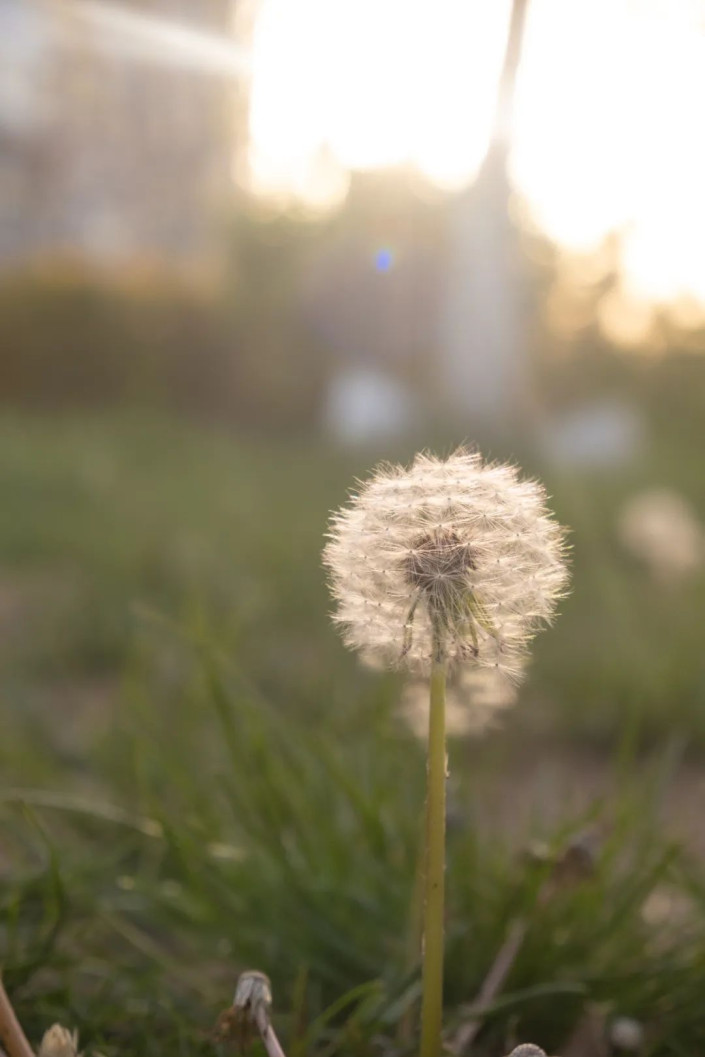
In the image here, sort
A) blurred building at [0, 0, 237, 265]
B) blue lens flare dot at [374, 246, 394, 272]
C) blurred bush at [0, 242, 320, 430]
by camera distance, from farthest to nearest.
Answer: blurred building at [0, 0, 237, 265], blue lens flare dot at [374, 246, 394, 272], blurred bush at [0, 242, 320, 430]

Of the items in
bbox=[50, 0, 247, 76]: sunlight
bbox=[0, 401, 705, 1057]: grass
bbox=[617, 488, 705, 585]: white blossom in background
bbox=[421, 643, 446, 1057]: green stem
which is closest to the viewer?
bbox=[421, 643, 446, 1057]: green stem

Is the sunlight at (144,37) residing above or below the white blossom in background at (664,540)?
above

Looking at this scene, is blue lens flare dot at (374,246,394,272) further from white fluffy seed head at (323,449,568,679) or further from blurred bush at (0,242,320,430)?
white fluffy seed head at (323,449,568,679)

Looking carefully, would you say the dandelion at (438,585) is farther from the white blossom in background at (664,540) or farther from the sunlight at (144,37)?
the sunlight at (144,37)

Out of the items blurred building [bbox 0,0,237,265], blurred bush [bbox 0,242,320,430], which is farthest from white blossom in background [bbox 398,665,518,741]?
blurred building [bbox 0,0,237,265]

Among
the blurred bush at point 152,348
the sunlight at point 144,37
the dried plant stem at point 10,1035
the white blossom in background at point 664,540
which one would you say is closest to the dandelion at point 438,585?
the dried plant stem at point 10,1035

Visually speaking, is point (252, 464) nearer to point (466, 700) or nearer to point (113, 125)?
point (466, 700)
